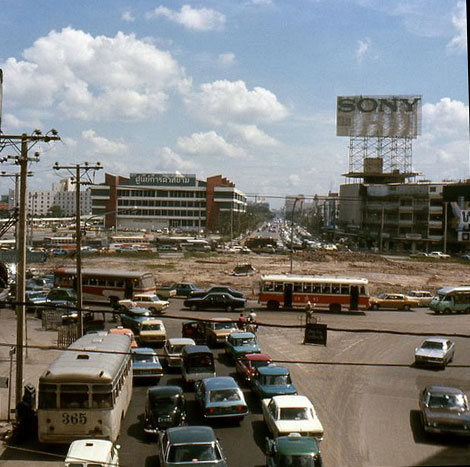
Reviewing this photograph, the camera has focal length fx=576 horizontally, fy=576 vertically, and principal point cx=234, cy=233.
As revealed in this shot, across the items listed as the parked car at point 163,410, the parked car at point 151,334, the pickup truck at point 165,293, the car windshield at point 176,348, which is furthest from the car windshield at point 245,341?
the pickup truck at point 165,293

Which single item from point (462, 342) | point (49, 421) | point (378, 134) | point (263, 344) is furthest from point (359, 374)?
point (378, 134)

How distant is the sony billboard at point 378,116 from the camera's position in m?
78.2

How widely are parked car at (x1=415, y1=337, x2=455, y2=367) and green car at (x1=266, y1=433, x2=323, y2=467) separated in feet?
32.6

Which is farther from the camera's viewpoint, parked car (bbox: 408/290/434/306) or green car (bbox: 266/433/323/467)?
parked car (bbox: 408/290/434/306)

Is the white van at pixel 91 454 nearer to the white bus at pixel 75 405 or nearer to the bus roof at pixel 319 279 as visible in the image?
the white bus at pixel 75 405

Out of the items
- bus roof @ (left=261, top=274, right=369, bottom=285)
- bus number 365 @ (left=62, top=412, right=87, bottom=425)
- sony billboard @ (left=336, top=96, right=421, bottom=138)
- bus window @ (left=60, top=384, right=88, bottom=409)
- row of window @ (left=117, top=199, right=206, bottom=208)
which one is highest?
sony billboard @ (left=336, top=96, right=421, bottom=138)

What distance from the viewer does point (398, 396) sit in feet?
53.8

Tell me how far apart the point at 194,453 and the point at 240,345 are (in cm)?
1046

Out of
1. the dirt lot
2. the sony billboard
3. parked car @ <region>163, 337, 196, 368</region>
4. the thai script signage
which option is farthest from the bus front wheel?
the thai script signage

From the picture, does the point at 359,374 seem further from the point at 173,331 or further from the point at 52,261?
the point at 52,261

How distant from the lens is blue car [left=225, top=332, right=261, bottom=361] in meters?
20.2

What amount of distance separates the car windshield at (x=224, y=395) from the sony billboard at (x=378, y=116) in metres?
68.2

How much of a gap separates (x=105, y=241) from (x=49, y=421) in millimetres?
70693

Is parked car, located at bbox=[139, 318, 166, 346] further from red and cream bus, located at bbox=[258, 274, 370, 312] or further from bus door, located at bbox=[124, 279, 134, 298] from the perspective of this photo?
red and cream bus, located at bbox=[258, 274, 370, 312]
